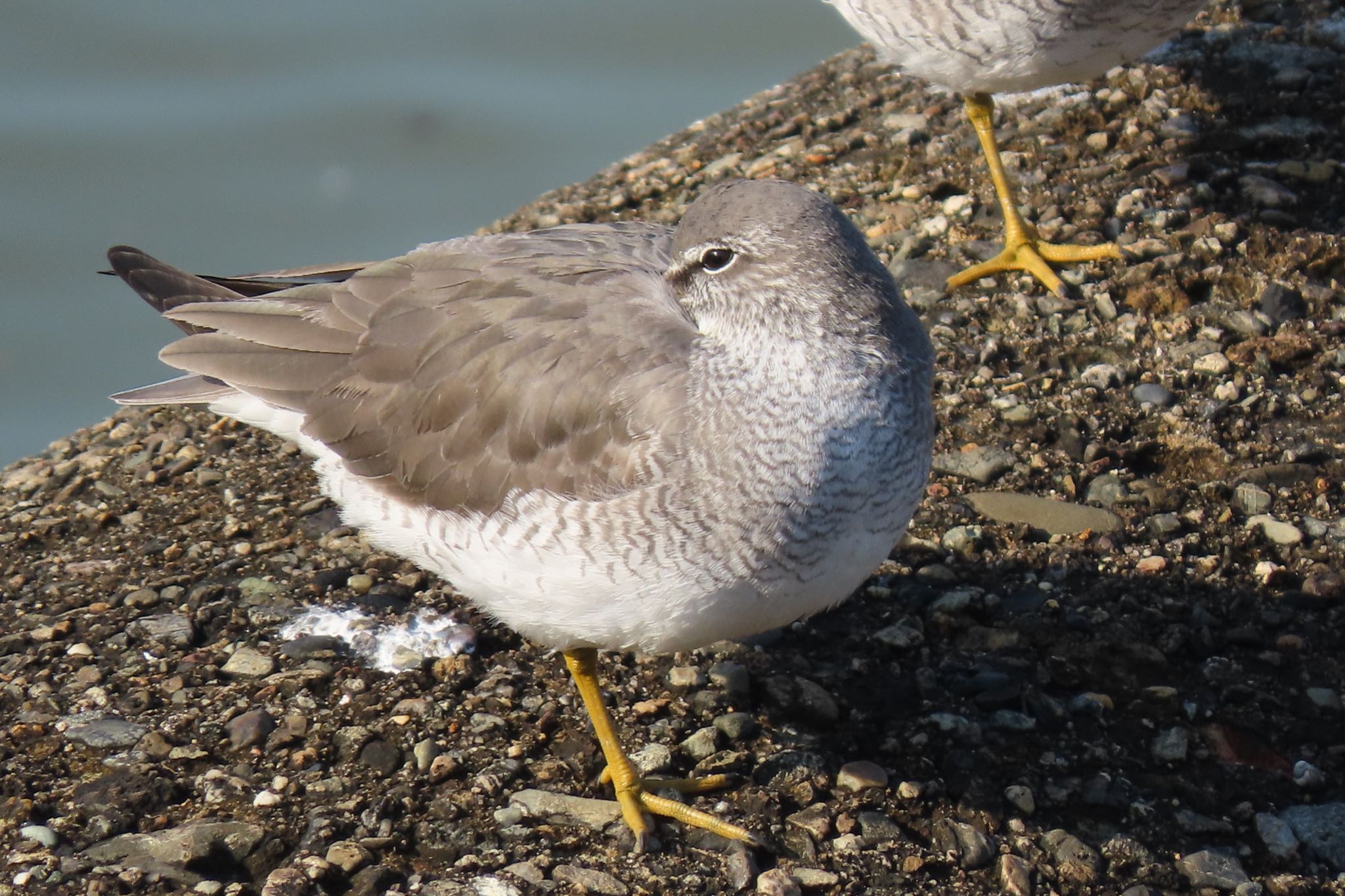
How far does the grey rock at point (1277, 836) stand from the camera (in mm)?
3682

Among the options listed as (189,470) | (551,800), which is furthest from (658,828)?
(189,470)

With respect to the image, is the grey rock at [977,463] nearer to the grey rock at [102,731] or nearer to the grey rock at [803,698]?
the grey rock at [803,698]

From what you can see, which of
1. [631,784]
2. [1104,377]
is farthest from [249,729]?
[1104,377]

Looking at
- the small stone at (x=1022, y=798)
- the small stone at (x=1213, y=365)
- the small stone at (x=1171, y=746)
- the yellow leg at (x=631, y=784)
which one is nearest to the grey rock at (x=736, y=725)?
the yellow leg at (x=631, y=784)

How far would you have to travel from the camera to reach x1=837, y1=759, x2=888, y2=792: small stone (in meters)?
3.87

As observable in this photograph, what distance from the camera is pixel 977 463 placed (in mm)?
5004

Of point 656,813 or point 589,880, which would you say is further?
point 656,813

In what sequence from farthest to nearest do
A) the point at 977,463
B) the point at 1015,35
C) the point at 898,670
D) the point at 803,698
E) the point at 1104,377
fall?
the point at 1015,35
the point at 1104,377
the point at 977,463
the point at 898,670
the point at 803,698

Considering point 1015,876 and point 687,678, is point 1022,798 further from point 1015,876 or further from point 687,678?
point 687,678

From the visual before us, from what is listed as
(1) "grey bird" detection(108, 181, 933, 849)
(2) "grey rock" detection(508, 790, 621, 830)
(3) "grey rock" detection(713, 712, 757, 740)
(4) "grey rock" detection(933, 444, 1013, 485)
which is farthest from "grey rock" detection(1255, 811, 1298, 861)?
(2) "grey rock" detection(508, 790, 621, 830)

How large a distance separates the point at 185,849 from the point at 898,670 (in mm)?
1999

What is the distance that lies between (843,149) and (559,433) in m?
3.70

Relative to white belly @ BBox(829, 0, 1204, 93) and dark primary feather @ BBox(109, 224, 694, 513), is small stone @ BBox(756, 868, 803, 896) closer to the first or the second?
dark primary feather @ BBox(109, 224, 694, 513)

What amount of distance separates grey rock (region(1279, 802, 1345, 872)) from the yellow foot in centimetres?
260
